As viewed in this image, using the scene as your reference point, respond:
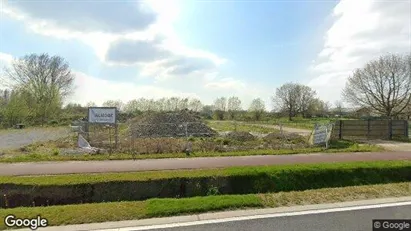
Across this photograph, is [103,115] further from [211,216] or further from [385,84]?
[385,84]

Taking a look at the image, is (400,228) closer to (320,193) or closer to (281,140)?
(320,193)

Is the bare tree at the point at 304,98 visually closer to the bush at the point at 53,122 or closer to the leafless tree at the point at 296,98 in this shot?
the leafless tree at the point at 296,98

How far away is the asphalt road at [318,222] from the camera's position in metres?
5.19

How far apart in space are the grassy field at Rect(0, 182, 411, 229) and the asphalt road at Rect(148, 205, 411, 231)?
0.87 metres

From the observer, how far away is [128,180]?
7.92 metres

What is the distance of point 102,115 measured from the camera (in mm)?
16594

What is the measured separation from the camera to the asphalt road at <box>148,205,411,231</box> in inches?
204

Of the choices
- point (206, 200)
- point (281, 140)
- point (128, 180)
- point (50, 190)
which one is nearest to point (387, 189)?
point (206, 200)

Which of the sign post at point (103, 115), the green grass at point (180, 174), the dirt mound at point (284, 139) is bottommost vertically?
the green grass at point (180, 174)

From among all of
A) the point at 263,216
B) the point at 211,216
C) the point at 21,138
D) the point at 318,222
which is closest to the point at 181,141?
the point at 211,216

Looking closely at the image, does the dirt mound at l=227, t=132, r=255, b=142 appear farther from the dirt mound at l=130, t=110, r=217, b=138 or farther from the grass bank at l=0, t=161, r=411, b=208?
the grass bank at l=0, t=161, r=411, b=208

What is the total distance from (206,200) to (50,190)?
410 cm

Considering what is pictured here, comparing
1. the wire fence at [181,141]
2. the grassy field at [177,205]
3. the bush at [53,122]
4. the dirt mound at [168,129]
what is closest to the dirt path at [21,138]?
the wire fence at [181,141]

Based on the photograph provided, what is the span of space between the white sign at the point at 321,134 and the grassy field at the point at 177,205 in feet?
31.5
